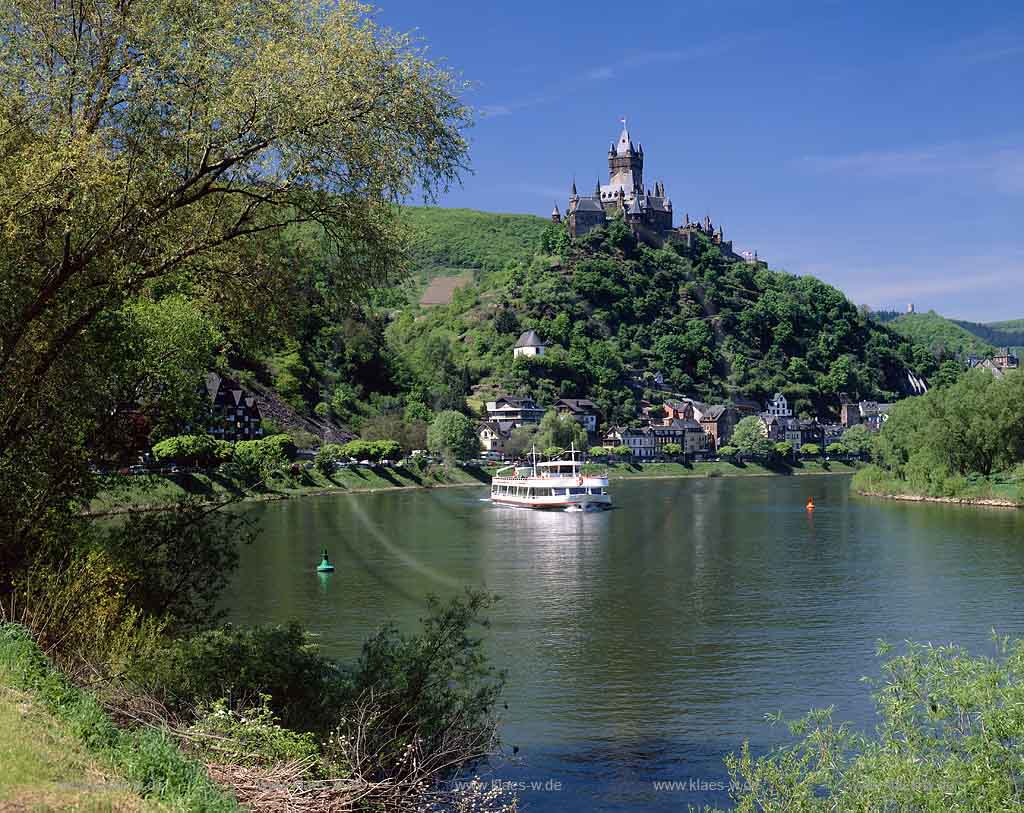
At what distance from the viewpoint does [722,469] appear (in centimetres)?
11781

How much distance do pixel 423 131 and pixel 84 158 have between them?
146 inches

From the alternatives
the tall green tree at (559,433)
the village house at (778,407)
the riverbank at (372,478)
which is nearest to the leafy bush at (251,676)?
the riverbank at (372,478)

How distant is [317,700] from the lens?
1331 centimetres

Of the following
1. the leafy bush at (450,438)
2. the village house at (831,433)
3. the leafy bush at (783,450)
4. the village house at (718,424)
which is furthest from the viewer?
the village house at (831,433)

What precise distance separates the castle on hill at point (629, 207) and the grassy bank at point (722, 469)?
6889 cm

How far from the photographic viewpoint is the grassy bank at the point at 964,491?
193 feet

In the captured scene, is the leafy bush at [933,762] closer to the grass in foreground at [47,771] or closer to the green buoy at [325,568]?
the grass in foreground at [47,771]

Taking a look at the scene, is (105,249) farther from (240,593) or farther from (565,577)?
(565,577)

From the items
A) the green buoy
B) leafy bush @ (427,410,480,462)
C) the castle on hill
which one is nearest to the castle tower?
the castle on hill

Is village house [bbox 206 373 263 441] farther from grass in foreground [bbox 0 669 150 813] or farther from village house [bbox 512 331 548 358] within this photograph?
grass in foreground [bbox 0 669 150 813]

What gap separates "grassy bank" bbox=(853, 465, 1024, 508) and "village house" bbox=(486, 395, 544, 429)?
A: 5639 cm

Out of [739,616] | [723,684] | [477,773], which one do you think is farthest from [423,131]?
[739,616]

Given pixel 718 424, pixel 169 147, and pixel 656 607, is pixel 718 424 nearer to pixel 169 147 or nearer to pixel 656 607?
pixel 656 607

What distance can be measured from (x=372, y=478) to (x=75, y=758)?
80849 millimetres
